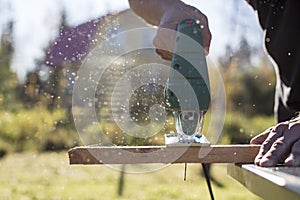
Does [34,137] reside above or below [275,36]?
below

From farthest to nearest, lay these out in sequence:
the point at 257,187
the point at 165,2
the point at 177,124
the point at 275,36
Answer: the point at 275,36 → the point at 165,2 → the point at 177,124 → the point at 257,187

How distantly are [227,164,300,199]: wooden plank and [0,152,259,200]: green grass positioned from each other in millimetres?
3779

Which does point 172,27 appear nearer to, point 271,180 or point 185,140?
point 185,140

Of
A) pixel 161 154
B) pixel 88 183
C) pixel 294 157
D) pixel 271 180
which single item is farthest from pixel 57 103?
pixel 271 180

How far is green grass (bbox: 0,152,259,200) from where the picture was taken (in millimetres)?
4992

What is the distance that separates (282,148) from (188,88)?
0.74 ft

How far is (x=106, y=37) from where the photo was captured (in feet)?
9.26

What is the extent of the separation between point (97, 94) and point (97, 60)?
0.16 m

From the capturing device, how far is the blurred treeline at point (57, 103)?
5105 millimetres

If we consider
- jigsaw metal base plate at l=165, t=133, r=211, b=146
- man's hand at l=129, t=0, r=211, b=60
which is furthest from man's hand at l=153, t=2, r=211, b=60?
jigsaw metal base plate at l=165, t=133, r=211, b=146

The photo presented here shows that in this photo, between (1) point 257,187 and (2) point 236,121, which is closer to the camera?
(1) point 257,187

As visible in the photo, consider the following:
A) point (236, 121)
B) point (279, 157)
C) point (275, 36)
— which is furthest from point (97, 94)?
point (236, 121)

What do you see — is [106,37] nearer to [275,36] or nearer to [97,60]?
[97,60]

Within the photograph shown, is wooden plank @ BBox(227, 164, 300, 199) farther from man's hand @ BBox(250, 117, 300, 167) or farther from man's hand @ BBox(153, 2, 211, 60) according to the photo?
man's hand @ BBox(153, 2, 211, 60)
